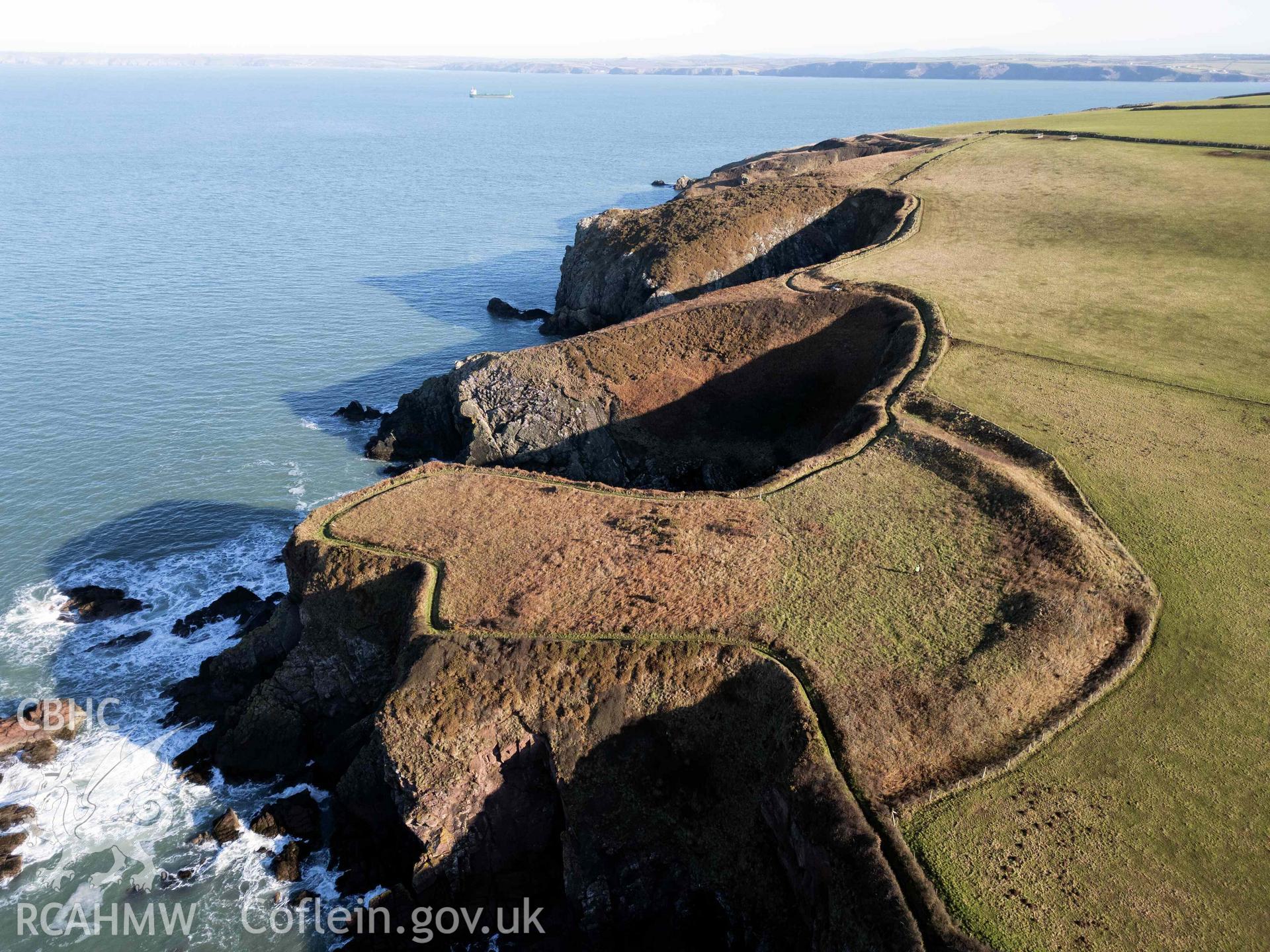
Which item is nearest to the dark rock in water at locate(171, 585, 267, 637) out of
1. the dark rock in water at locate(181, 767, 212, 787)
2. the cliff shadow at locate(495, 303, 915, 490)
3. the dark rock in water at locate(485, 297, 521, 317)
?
the dark rock in water at locate(181, 767, 212, 787)

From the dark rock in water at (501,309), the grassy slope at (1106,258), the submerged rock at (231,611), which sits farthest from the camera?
the dark rock in water at (501,309)

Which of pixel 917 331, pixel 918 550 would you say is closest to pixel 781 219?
pixel 917 331

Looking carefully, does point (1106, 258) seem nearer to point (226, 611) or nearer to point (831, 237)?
point (831, 237)

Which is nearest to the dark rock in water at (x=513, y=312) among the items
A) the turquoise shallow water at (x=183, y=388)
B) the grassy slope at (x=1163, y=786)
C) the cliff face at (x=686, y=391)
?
the turquoise shallow water at (x=183, y=388)

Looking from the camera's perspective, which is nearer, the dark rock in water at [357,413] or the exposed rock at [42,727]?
the exposed rock at [42,727]

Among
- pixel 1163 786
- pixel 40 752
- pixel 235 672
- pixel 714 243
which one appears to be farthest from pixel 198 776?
pixel 714 243

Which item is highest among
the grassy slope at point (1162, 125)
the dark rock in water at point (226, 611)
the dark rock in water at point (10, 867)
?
the grassy slope at point (1162, 125)

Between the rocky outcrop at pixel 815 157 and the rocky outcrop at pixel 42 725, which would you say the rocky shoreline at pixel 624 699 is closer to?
the rocky outcrop at pixel 42 725

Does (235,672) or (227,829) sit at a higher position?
(235,672)
